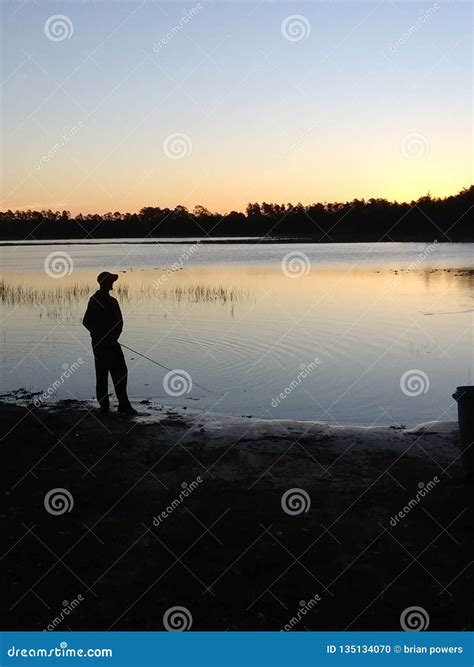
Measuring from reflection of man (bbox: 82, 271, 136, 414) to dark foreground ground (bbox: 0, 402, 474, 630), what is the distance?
104cm

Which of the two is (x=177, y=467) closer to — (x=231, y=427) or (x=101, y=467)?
(x=101, y=467)

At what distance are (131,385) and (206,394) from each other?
1594 millimetres

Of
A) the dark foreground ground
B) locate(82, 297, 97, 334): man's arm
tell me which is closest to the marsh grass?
locate(82, 297, 97, 334): man's arm

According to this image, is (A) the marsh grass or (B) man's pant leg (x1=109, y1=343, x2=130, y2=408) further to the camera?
(A) the marsh grass

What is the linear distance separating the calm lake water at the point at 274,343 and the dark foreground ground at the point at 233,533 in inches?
106

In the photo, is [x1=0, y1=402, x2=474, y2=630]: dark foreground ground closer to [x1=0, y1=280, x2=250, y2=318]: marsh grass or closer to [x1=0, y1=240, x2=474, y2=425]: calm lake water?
[x1=0, y1=240, x2=474, y2=425]: calm lake water

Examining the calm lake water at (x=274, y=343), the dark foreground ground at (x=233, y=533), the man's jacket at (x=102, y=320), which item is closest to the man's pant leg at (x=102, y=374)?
the man's jacket at (x=102, y=320)

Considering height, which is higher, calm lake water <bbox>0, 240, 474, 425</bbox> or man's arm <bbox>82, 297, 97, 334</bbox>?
calm lake water <bbox>0, 240, 474, 425</bbox>

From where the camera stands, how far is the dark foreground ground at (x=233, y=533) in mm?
4852

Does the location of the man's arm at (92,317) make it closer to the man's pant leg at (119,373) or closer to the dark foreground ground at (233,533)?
the man's pant leg at (119,373)

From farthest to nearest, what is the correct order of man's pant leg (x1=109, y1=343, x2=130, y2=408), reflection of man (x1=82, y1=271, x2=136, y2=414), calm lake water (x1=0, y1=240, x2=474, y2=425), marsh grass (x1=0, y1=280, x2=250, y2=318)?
marsh grass (x1=0, y1=280, x2=250, y2=318) < calm lake water (x1=0, y1=240, x2=474, y2=425) < man's pant leg (x1=109, y1=343, x2=130, y2=408) < reflection of man (x1=82, y1=271, x2=136, y2=414)

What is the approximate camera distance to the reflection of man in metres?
9.45

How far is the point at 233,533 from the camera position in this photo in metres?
5.87

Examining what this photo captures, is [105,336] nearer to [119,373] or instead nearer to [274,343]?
[119,373]
